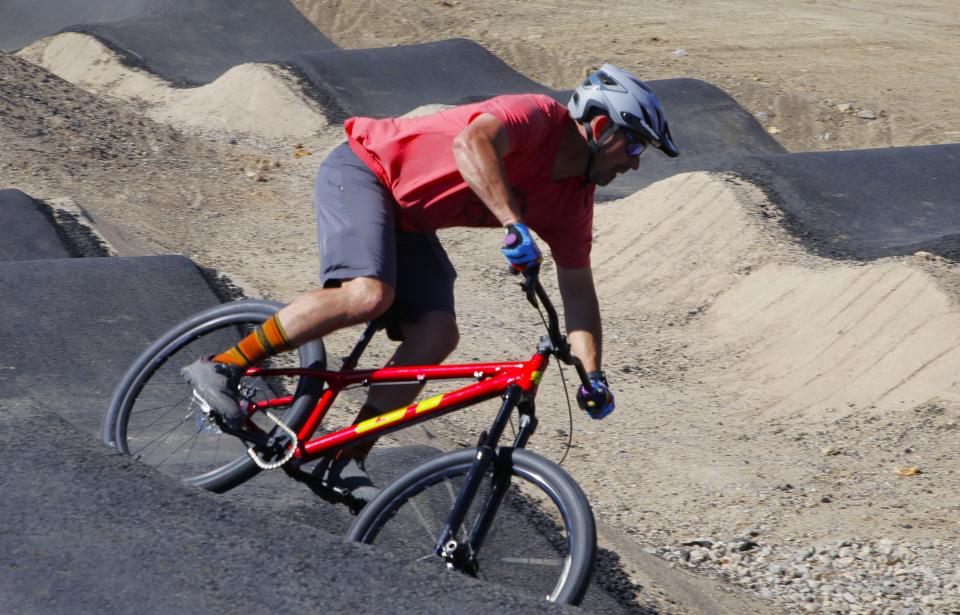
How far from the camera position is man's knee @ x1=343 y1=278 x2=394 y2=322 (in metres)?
3.55

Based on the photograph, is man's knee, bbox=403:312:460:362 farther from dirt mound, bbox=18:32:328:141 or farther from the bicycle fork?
dirt mound, bbox=18:32:328:141

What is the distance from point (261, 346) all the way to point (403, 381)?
1.74ft

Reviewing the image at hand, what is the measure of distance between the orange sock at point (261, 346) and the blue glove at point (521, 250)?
0.97 metres

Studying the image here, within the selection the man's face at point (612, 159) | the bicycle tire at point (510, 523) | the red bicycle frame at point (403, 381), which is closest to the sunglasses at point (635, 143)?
the man's face at point (612, 159)

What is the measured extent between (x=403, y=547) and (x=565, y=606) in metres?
0.69

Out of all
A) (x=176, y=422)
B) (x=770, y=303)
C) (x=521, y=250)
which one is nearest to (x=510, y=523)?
(x=521, y=250)

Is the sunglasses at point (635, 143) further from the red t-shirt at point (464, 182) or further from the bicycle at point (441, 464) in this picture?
the bicycle at point (441, 464)

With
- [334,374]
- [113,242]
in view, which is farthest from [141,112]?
[334,374]

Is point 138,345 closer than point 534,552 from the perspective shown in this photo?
No

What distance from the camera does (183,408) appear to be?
459 centimetres

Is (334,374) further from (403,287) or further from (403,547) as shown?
(403,547)

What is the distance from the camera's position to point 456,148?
3.47 meters

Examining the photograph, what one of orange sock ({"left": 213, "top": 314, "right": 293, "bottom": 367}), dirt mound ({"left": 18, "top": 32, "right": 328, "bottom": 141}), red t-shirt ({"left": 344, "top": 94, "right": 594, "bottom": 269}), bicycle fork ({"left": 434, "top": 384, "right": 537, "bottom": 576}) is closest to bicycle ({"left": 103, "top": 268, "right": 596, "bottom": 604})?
bicycle fork ({"left": 434, "top": 384, "right": 537, "bottom": 576})

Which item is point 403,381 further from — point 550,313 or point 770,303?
point 770,303
